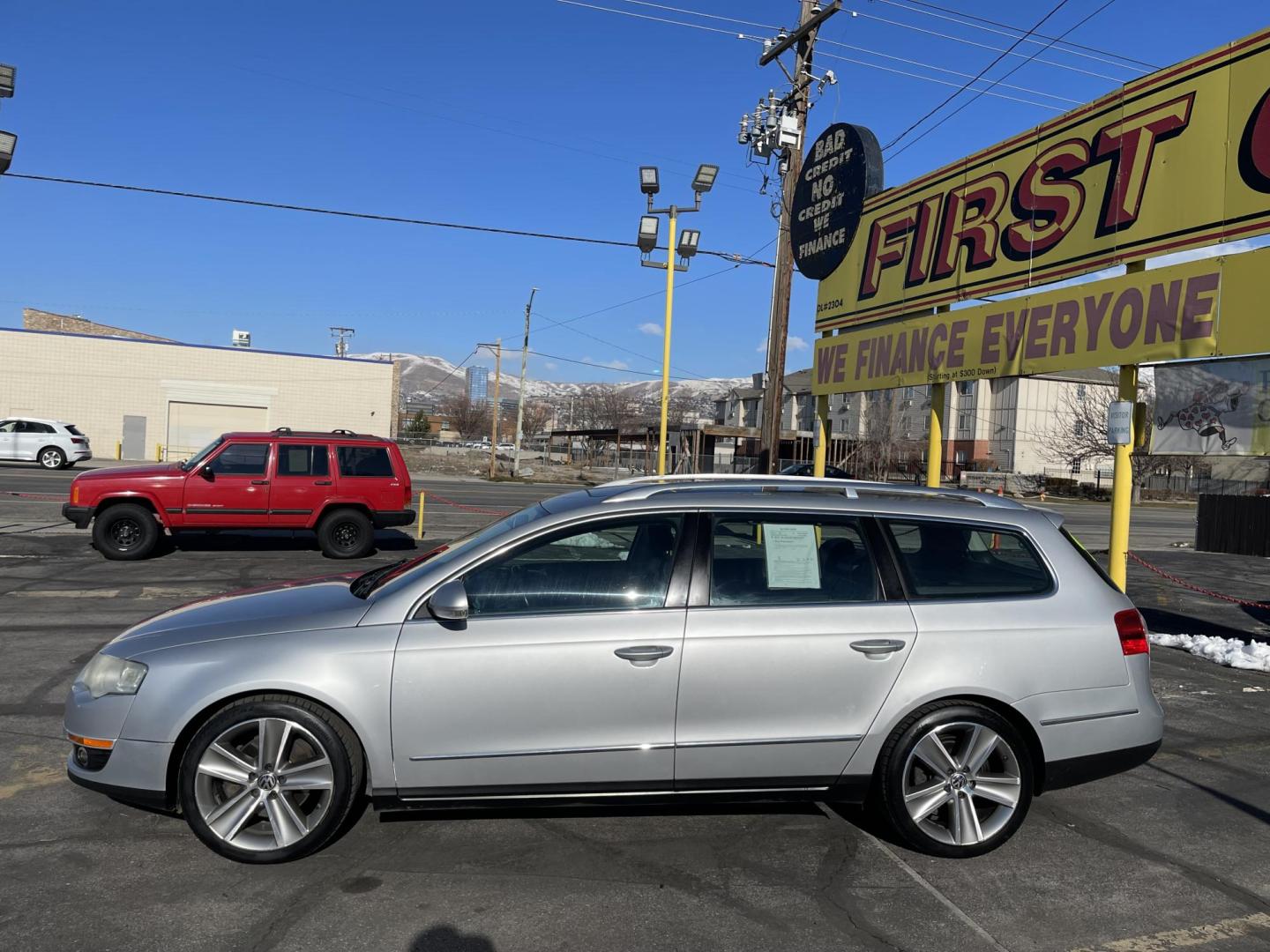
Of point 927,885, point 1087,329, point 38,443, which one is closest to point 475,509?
point 1087,329

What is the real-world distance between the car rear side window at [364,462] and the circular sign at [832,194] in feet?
23.0

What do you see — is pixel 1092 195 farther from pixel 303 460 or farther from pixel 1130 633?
pixel 303 460

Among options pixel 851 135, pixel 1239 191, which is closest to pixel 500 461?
pixel 851 135

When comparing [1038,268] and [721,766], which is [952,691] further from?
[1038,268]

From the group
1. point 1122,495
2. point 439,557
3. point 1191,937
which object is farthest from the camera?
point 1122,495

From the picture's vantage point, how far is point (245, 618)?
4.10m

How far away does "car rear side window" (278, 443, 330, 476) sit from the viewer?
13.8 metres

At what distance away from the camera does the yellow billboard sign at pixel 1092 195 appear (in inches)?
311

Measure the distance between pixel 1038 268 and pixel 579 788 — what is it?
27.0 feet

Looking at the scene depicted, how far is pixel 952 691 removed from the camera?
4133 millimetres

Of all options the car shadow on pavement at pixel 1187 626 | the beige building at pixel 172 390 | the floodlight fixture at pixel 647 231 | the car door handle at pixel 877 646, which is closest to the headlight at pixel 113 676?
the car door handle at pixel 877 646

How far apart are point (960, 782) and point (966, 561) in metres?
1.00

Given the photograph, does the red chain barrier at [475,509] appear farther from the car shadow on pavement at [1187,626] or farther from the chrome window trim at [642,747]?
the chrome window trim at [642,747]

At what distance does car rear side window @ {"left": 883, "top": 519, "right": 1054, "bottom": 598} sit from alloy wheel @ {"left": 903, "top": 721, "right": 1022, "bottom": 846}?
62cm
